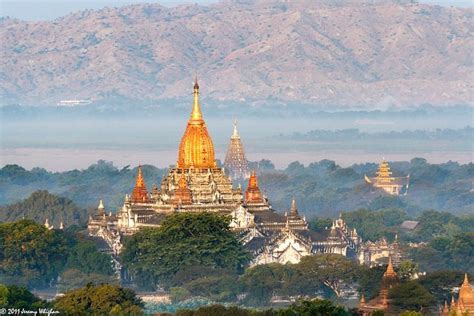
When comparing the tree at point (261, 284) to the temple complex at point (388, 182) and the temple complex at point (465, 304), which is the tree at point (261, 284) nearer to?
the temple complex at point (465, 304)

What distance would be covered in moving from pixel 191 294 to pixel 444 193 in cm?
5809

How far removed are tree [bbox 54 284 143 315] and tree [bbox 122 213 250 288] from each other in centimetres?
1554

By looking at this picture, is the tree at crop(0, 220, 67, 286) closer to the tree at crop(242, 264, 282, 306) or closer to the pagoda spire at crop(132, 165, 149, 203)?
the tree at crop(242, 264, 282, 306)

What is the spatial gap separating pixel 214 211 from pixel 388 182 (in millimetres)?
42300

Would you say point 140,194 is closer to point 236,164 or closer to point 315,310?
point 315,310

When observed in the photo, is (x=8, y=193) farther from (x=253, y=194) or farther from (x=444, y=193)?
(x=253, y=194)

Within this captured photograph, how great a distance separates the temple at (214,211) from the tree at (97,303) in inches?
769

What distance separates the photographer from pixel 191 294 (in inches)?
2648

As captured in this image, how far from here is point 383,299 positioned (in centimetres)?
5647

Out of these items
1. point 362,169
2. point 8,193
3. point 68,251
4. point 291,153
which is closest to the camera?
point 68,251

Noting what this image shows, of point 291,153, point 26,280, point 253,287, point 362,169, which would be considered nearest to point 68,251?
point 26,280

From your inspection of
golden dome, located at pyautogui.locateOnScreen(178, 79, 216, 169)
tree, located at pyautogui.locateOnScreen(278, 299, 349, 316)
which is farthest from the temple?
tree, located at pyautogui.locateOnScreen(278, 299, 349, 316)

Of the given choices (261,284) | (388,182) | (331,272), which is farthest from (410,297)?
(388,182)

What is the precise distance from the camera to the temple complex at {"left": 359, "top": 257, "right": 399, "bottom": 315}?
5434 cm
